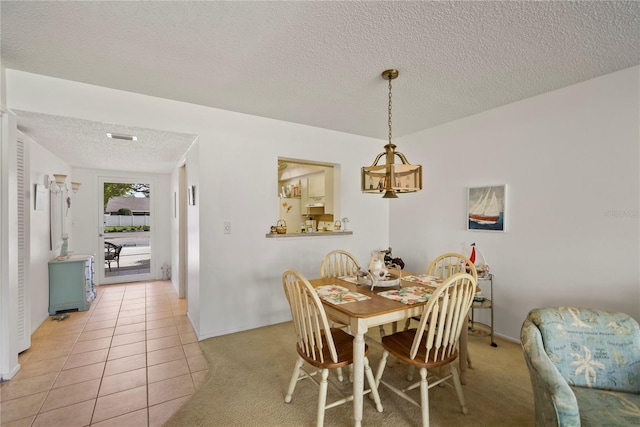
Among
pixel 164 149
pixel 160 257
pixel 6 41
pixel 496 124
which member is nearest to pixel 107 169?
pixel 160 257

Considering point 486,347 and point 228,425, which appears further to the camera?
point 486,347

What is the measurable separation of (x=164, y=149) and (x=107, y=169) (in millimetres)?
2596

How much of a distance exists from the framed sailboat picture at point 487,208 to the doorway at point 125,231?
5647 mm

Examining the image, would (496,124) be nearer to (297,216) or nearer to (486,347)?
(486,347)

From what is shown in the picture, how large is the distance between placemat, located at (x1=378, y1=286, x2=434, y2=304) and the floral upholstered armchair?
1.96ft

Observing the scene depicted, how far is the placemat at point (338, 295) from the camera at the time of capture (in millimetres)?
1951

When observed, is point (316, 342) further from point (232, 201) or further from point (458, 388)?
point (232, 201)

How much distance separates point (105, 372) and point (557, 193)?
422 centimetres

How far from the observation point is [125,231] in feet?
18.5

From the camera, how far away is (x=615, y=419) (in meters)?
1.27

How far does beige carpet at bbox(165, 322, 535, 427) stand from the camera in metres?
1.84

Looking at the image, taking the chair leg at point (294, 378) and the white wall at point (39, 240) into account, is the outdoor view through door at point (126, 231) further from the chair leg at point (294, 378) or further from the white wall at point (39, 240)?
the chair leg at point (294, 378)

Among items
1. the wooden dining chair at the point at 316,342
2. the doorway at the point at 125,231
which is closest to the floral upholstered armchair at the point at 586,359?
the wooden dining chair at the point at 316,342

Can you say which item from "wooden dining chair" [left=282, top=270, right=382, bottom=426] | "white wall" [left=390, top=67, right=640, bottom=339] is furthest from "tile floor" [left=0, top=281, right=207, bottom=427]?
"white wall" [left=390, top=67, right=640, bottom=339]
